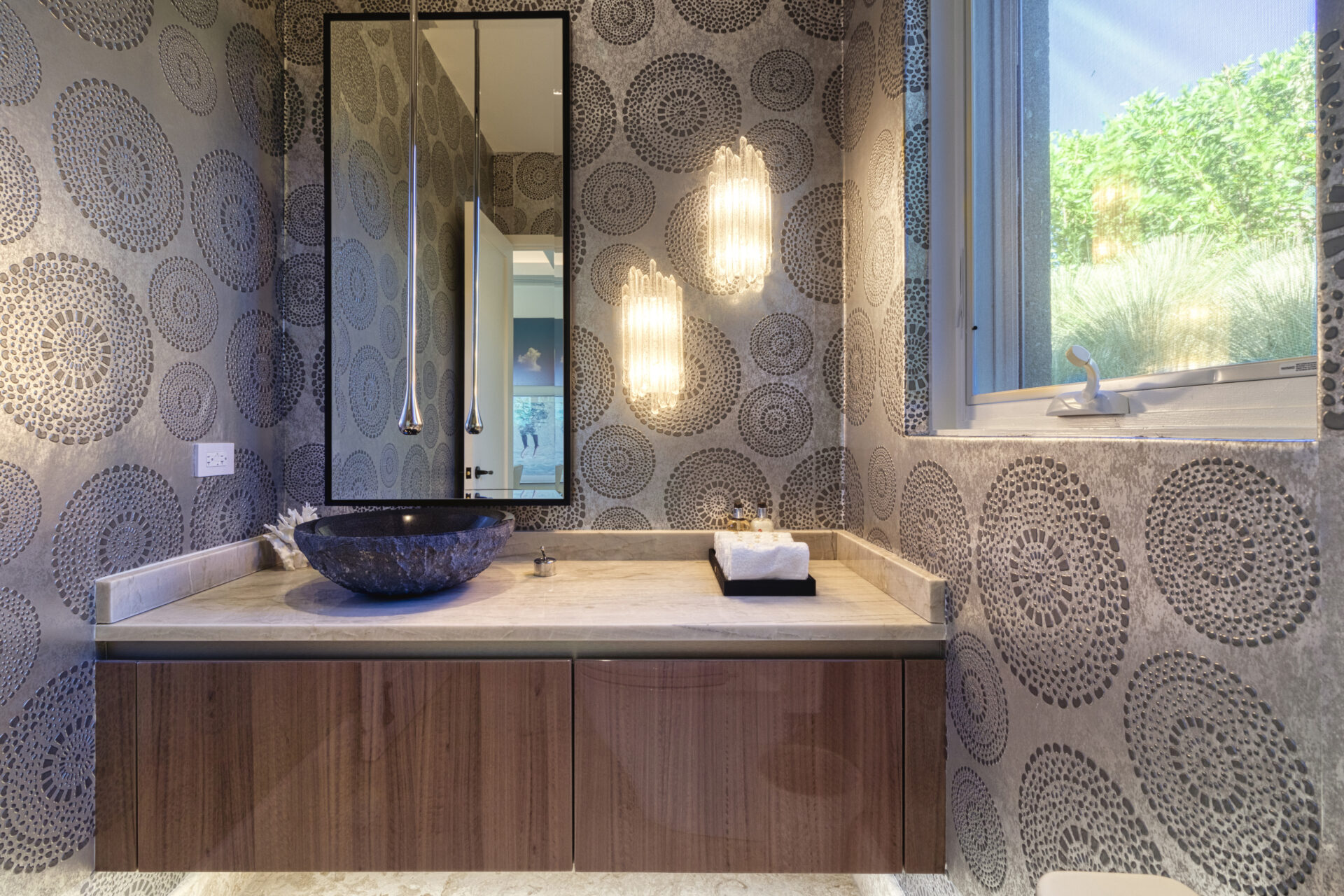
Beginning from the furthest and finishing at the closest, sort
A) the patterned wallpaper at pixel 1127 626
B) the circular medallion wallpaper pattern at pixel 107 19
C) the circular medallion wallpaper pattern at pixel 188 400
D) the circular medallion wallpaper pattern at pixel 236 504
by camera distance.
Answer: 1. the circular medallion wallpaper pattern at pixel 236 504
2. the circular medallion wallpaper pattern at pixel 188 400
3. the circular medallion wallpaper pattern at pixel 107 19
4. the patterned wallpaper at pixel 1127 626

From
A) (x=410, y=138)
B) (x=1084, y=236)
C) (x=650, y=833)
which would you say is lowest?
(x=650, y=833)

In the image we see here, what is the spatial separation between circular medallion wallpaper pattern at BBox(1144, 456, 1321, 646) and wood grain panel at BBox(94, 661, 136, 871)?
1.57 meters

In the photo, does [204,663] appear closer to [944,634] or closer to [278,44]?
[944,634]

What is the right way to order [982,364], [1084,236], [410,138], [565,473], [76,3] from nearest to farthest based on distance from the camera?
[1084,236] → [76,3] → [982,364] → [410,138] → [565,473]

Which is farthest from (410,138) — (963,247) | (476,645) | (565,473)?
(963,247)

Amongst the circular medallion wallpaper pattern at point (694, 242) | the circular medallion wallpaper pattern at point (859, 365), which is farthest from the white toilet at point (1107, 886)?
the circular medallion wallpaper pattern at point (694, 242)

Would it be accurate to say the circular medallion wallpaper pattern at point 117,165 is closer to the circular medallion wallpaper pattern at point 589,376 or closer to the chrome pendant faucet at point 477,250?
the chrome pendant faucet at point 477,250

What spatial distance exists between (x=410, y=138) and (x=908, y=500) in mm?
1329

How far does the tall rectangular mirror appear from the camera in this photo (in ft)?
5.18

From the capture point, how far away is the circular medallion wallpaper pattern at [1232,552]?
1.73 ft

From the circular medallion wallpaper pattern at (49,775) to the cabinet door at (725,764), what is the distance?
862mm

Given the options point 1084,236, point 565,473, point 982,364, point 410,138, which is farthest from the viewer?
point 565,473

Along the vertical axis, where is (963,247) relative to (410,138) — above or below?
below

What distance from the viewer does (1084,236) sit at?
0.92m
